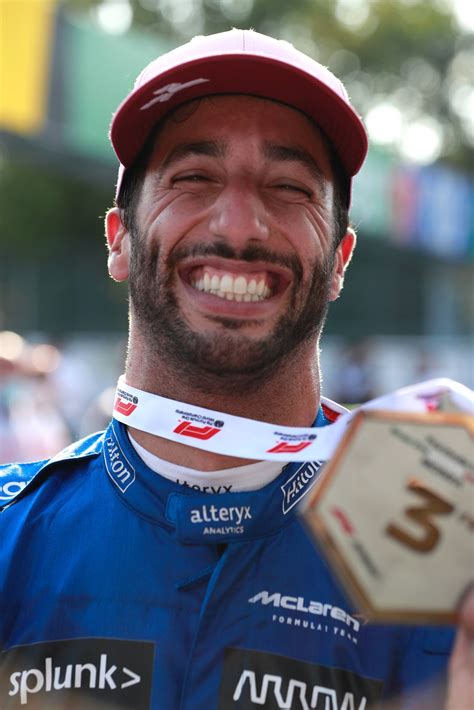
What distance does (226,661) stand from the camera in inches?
71.3

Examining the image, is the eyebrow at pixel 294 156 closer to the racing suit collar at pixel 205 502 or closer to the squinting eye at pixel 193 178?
the squinting eye at pixel 193 178

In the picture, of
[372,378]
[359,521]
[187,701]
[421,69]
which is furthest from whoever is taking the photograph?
[421,69]

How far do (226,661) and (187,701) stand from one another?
0.10m

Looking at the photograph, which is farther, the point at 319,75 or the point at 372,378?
the point at 372,378

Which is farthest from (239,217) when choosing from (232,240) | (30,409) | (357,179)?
(357,179)

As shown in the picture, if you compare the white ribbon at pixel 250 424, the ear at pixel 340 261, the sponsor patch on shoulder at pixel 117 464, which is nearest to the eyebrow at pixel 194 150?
the ear at pixel 340 261

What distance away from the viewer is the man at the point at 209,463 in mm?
1828

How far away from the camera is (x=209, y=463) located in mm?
2012

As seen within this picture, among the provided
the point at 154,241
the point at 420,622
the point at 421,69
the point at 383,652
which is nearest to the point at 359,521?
the point at 420,622

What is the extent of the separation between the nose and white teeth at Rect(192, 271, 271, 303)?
2.7 inches

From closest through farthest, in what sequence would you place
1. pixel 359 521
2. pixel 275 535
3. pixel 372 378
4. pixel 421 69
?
pixel 359 521 → pixel 275 535 → pixel 372 378 → pixel 421 69

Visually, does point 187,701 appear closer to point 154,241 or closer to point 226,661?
point 226,661

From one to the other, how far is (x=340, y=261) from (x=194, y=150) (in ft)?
1.49

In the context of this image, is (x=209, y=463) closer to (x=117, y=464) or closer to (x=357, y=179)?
(x=117, y=464)
